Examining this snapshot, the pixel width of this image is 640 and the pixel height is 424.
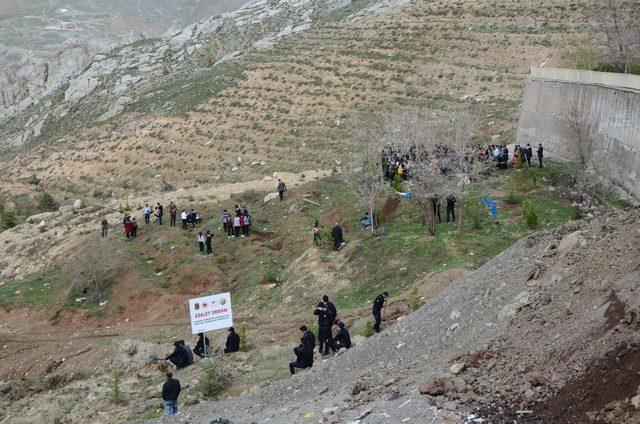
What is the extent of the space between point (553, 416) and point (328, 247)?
17590 mm

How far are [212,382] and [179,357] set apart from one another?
253 centimetres

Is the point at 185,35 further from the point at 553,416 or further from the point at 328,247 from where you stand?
the point at 553,416

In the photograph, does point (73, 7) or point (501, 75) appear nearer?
point (501, 75)

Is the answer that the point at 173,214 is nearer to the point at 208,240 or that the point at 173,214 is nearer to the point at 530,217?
the point at 208,240

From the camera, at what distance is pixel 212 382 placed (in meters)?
16.1

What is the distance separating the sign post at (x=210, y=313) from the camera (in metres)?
18.1

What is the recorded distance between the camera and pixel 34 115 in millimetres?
80562

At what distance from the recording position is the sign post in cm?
1808

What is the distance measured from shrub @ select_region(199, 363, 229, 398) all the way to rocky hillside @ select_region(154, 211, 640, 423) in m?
1.54

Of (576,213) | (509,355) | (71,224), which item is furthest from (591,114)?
(71,224)

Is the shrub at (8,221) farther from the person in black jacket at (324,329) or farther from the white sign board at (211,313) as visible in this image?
the person in black jacket at (324,329)

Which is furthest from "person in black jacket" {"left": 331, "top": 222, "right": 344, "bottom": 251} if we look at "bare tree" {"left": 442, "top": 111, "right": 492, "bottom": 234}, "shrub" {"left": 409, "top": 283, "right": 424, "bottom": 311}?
"shrub" {"left": 409, "top": 283, "right": 424, "bottom": 311}

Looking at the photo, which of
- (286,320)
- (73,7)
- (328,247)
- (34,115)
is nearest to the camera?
(286,320)

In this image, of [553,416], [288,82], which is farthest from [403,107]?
[553,416]
